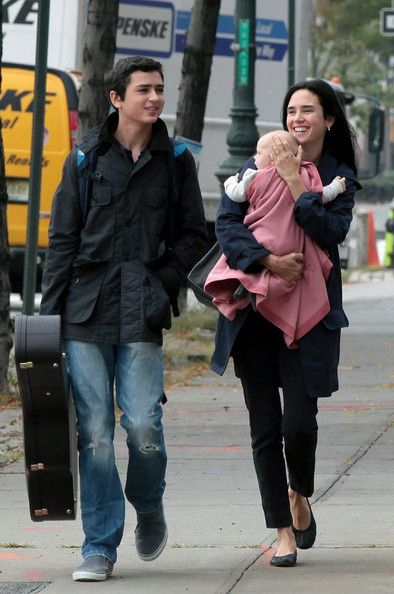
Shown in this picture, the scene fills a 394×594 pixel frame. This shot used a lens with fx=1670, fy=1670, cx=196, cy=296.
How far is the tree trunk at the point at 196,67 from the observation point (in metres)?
15.5

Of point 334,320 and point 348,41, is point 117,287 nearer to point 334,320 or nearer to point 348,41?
point 334,320

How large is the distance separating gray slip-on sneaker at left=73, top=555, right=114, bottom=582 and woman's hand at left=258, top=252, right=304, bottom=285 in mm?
1208

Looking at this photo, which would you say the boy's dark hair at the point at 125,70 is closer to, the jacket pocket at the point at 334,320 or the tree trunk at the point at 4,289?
the jacket pocket at the point at 334,320

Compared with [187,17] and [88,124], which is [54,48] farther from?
[88,124]

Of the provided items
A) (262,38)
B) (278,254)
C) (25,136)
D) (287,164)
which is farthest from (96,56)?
(262,38)

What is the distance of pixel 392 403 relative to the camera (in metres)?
10.9

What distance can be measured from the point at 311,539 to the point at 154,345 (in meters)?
0.99

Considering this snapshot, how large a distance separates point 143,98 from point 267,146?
48 centimetres

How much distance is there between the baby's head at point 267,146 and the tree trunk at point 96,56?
6.22 meters

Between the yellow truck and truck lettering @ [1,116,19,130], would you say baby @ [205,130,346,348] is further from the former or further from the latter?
truck lettering @ [1,116,19,130]

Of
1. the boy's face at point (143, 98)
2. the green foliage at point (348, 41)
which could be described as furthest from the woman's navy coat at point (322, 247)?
the green foliage at point (348, 41)

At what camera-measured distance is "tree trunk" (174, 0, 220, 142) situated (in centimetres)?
1551

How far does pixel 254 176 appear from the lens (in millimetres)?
6062

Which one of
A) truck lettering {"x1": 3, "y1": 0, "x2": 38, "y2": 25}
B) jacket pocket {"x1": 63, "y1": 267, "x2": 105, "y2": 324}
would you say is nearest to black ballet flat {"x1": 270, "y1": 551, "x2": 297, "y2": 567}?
jacket pocket {"x1": 63, "y1": 267, "x2": 105, "y2": 324}
